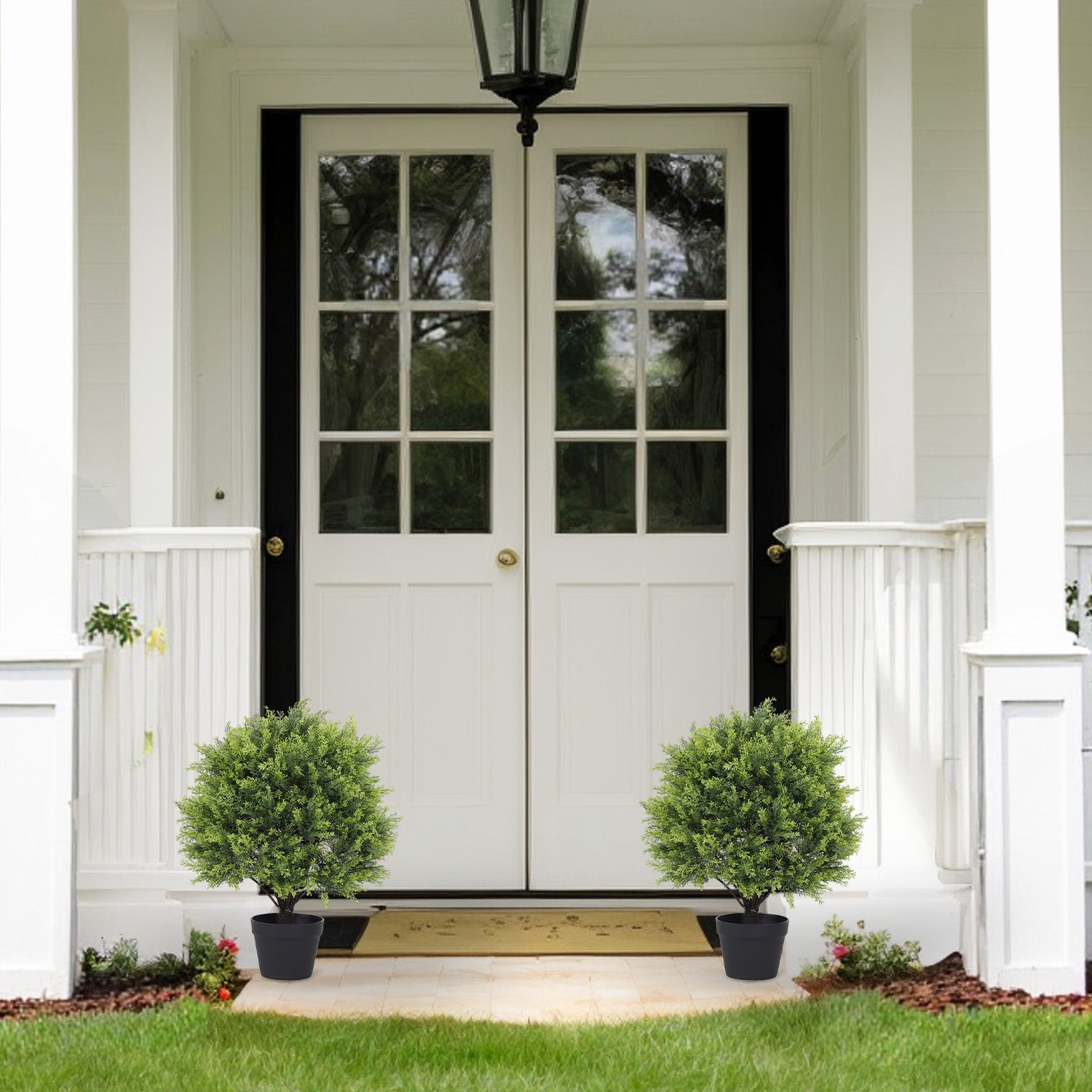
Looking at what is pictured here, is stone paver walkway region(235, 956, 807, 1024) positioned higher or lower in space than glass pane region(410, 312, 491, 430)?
lower

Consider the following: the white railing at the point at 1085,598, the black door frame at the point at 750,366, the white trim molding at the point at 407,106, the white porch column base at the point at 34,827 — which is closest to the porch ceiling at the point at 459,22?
the white trim molding at the point at 407,106

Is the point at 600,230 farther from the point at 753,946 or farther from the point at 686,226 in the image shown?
the point at 753,946

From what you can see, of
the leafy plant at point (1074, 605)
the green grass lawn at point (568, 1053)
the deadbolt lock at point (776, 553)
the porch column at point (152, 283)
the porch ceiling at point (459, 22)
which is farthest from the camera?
the deadbolt lock at point (776, 553)

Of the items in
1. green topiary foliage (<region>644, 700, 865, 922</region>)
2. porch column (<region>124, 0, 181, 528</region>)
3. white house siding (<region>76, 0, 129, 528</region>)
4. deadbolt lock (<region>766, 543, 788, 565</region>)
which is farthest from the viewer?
deadbolt lock (<region>766, 543, 788, 565</region>)

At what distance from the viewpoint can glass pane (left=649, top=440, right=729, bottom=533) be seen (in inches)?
209

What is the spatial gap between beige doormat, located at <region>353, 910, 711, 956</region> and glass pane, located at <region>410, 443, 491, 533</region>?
1.23 meters

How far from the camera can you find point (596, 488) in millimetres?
5320

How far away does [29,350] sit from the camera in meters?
3.93

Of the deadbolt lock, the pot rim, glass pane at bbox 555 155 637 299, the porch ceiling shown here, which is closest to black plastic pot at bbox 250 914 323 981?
the pot rim

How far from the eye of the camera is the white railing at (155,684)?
170 inches

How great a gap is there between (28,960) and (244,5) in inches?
111

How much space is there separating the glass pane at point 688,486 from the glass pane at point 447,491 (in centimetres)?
55

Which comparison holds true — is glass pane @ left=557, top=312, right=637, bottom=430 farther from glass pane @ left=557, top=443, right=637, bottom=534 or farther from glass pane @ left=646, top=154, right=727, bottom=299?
glass pane @ left=646, top=154, right=727, bottom=299

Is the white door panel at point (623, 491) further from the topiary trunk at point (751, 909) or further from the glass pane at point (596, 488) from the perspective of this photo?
the topiary trunk at point (751, 909)
